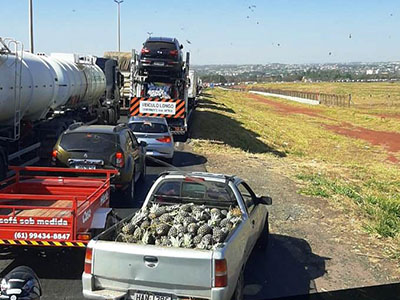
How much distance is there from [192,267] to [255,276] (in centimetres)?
254

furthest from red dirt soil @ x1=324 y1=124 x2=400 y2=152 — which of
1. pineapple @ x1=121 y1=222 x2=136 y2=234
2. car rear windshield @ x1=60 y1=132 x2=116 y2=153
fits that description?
pineapple @ x1=121 y1=222 x2=136 y2=234

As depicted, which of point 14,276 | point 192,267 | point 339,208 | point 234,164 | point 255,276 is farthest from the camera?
point 234,164

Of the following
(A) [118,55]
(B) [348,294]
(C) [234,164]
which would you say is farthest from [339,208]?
(A) [118,55]

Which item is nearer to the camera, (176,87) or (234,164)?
(234,164)

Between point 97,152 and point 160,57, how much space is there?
13.2m

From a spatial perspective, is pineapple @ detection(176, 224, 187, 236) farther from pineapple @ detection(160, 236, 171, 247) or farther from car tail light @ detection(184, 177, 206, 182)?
car tail light @ detection(184, 177, 206, 182)

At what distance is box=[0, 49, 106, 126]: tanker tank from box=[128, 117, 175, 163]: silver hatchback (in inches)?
118

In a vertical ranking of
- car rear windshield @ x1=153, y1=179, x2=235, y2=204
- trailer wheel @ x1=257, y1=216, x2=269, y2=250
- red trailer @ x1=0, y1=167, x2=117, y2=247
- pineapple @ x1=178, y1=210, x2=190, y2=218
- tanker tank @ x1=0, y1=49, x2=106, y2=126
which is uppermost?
tanker tank @ x1=0, y1=49, x2=106, y2=126

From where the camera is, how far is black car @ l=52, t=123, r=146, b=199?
1119cm

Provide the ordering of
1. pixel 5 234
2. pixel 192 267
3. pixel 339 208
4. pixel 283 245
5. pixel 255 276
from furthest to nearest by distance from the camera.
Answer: pixel 339 208
pixel 283 245
pixel 255 276
pixel 5 234
pixel 192 267

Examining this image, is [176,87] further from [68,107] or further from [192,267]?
[192,267]

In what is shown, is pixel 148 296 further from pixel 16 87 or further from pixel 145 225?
pixel 16 87

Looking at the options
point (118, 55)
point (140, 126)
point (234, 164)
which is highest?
point (118, 55)

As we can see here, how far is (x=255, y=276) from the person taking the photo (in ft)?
25.3
